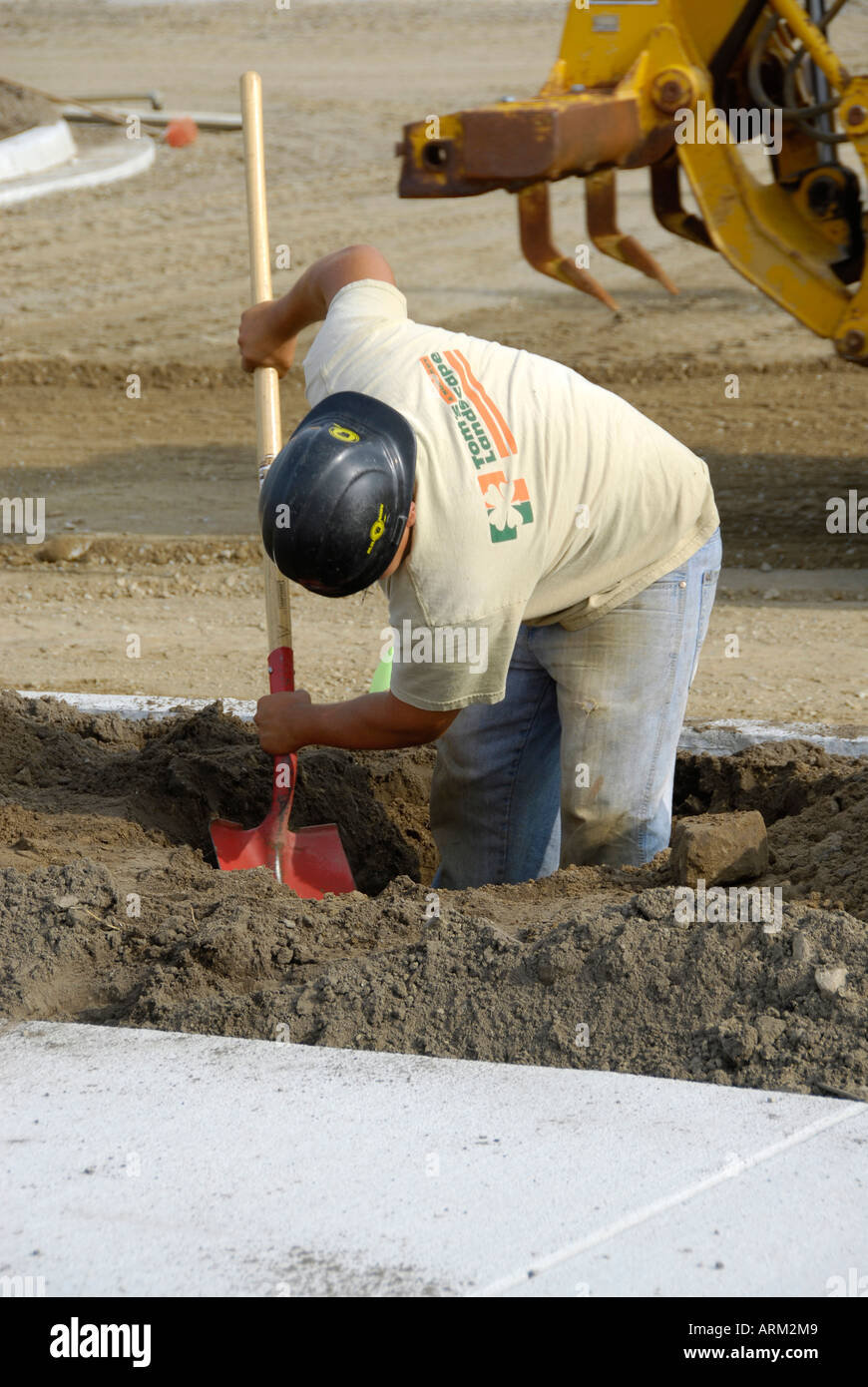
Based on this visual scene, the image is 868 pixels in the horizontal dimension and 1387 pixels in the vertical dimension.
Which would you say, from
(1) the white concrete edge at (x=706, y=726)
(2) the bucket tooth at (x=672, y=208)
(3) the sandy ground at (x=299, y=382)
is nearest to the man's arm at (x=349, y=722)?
(1) the white concrete edge at (x=706, y=726)

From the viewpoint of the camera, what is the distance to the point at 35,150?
52.1 feet

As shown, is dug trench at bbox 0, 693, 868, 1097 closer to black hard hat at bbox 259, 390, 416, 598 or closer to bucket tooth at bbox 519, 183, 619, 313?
black hard hat at bbox 259, 390, 416, 598

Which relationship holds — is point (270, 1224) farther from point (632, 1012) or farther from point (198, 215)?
point (198, 215)

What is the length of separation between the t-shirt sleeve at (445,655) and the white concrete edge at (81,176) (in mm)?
13197

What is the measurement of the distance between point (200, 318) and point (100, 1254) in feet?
34.0

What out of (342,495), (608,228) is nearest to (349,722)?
(342,495)

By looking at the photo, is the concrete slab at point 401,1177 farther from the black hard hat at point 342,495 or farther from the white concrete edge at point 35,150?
the white concrete edge at point 35,150

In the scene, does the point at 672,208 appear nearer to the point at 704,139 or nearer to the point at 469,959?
the point at 704,139

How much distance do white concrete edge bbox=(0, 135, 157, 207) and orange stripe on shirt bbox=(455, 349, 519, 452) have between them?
12927 mm

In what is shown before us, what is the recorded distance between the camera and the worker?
2.94 meters

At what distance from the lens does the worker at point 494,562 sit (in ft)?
9.66

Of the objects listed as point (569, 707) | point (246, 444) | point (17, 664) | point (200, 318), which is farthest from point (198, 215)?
point (569, 707)

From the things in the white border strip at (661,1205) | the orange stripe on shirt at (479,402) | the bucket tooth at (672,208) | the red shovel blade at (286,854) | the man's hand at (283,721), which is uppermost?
the bucket tooth at (672,208)

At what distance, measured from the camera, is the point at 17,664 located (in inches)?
231
